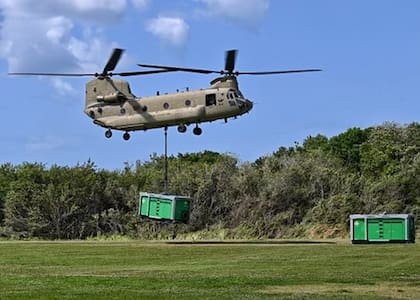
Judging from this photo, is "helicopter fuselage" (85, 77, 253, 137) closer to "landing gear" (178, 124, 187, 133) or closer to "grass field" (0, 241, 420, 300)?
"landing gear" (178, 124, 187, 133)

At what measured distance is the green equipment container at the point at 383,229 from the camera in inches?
1954

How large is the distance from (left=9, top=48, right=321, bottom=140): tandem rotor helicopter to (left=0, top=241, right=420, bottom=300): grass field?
932 centimetres

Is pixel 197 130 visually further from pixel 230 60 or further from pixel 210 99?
pixel 230 60

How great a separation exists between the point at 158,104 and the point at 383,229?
13.9 metres

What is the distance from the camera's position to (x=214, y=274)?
27.6 metres

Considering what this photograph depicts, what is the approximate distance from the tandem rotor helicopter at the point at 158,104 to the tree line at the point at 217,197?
16.8 meters

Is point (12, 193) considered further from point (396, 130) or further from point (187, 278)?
point (187, 278)

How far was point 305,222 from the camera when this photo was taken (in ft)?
222

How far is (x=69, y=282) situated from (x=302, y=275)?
681 cm

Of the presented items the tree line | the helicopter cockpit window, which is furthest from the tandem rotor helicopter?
the tree line

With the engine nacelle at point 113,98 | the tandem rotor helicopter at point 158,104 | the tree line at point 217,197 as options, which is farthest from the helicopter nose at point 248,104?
the tree line at point 217,197

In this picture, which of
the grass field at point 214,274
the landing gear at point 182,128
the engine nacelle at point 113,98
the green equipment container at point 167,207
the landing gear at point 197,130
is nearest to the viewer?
the grass field at point 214,274

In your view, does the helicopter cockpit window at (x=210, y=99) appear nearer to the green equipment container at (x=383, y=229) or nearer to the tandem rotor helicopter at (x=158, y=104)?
the tandem rotor helicopter at (x=158, y=104)

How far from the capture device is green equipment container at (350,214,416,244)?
1954 inches
